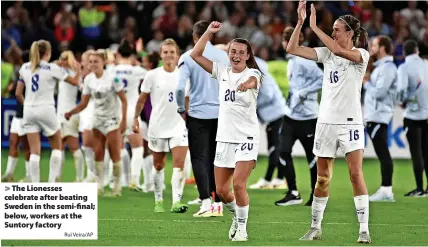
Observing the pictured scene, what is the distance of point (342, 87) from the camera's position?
11820 mm

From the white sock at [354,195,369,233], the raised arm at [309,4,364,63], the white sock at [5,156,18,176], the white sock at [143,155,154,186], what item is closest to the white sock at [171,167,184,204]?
the white sock at [143,155,154,186]

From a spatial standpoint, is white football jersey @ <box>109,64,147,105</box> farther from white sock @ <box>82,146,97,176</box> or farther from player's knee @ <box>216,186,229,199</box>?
player's knee @ <box>216,186,229,199</box>

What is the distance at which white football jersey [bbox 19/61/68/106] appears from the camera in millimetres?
16391

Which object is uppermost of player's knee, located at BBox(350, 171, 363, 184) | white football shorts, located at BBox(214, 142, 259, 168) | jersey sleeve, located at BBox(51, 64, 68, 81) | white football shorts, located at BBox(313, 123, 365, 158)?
jersey sleeve, located at BBox(51, 64, 68, 81)

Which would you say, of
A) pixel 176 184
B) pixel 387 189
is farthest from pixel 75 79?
pixel 387 189

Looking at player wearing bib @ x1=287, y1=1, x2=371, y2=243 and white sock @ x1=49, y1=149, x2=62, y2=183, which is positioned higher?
player wearing bib @ x1=287, y1=1, x2=371, y2=243

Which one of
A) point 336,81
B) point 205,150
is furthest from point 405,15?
point 336,81

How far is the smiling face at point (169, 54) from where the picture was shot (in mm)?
14781

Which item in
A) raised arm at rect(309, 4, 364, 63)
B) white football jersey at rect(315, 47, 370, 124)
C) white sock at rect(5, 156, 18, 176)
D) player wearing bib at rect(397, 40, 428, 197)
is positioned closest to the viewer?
raised arm at rect(309, 4, 364, 63)

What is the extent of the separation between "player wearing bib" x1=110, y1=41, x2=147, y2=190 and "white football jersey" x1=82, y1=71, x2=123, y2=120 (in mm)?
726

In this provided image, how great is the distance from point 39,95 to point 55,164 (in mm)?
1080

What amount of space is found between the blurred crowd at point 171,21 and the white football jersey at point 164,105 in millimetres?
11839

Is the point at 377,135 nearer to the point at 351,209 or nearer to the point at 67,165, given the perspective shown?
the point at 351,209

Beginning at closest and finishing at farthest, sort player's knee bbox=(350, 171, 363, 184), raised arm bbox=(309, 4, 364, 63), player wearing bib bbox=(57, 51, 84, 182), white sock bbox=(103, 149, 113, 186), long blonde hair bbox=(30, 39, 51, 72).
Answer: raised arm bbox=(309, 4, 364, 63), player's knee bbox=(350, 171, 363, 184), long blonde hair bbox=(30, 39, 51, 72), player wearing bib bbox=(57, 51, 84, 182), white sock bbox=(103, 149, 113, 186)
